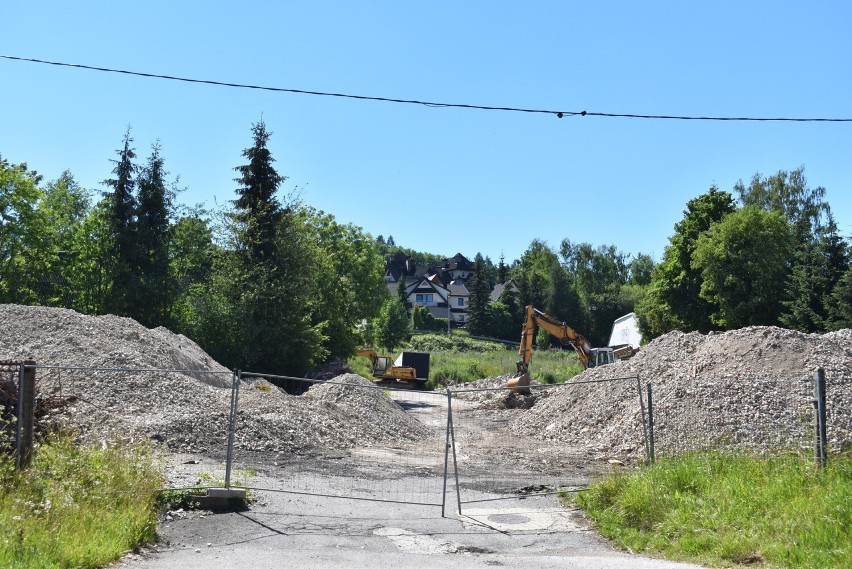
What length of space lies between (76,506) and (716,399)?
1327 centimetres

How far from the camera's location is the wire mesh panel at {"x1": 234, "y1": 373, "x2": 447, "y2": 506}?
514 inches

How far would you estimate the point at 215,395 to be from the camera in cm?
1933

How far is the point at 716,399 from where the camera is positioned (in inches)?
688

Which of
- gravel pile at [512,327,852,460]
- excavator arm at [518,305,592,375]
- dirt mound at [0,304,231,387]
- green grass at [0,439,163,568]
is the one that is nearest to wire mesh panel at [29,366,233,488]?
green grass at [0,439,163,568]

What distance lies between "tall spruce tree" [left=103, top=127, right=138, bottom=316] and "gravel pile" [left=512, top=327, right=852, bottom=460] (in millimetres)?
20670

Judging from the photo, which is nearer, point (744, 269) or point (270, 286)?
point (270, 286)

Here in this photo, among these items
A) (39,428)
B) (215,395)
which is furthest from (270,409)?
(39,428)

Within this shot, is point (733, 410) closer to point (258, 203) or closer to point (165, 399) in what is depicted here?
point (165, 399)

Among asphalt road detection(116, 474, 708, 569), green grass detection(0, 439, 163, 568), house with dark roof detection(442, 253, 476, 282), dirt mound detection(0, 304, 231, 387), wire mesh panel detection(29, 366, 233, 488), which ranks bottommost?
asphalt road detection(116, 474, 708, 569)

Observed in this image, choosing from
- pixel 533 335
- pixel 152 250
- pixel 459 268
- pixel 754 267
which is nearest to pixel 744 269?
pixel 754 267

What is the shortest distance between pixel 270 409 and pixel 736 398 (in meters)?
10.0

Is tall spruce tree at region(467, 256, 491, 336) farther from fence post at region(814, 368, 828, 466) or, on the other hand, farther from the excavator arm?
fence post at region(814, 368, 828, 466)

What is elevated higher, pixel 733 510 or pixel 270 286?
pixel 270 286

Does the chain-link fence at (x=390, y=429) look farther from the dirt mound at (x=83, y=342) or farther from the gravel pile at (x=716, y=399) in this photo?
the dirt mound at (x=83, y=342)
